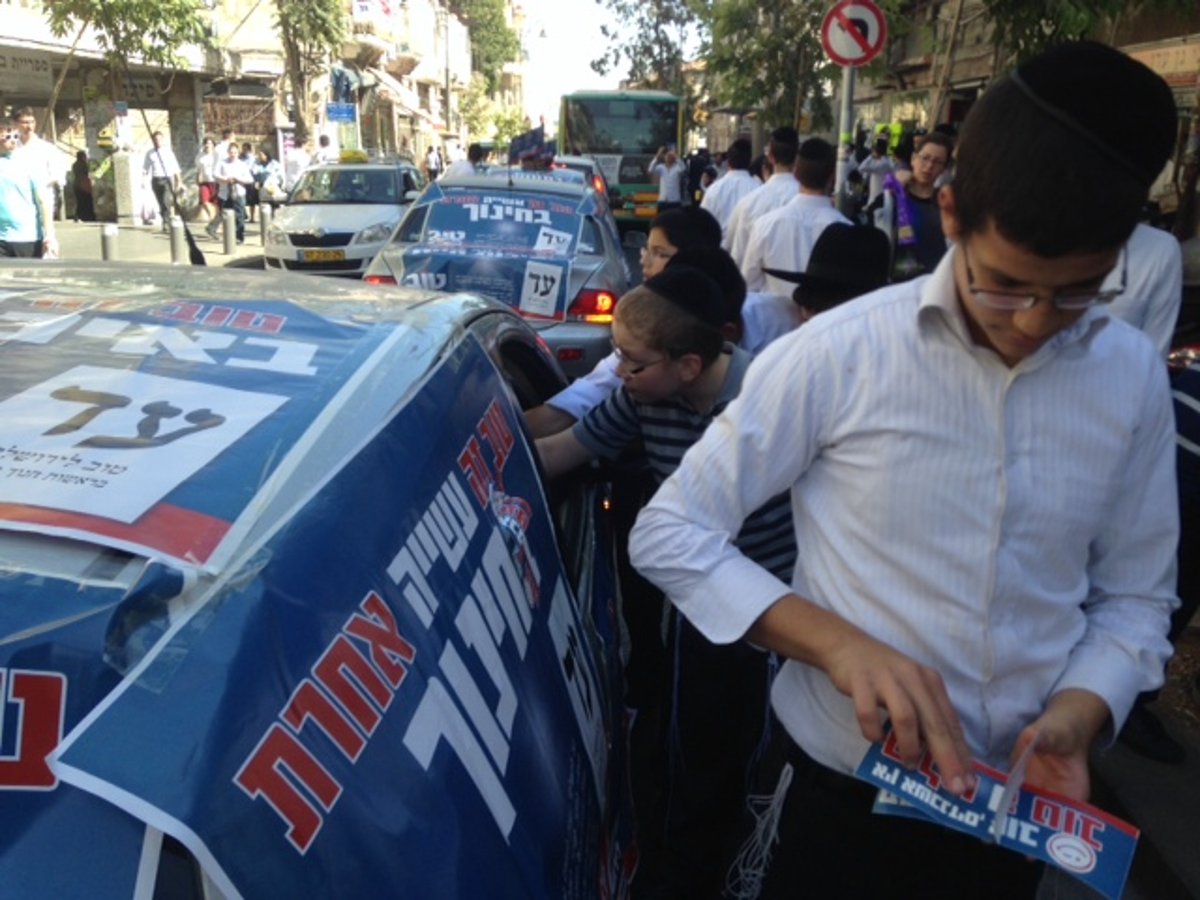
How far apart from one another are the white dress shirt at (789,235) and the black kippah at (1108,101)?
183 inches

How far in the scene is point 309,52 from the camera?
28.5 m

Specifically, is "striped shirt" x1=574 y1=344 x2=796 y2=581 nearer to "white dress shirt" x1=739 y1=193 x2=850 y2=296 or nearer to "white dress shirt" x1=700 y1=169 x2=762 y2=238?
"white dress shirt" x1=739 y1=193 x2=850 y2=296

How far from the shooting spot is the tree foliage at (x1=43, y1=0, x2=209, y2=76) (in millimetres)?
20672


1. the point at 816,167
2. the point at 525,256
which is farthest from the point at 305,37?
the point at 816,167

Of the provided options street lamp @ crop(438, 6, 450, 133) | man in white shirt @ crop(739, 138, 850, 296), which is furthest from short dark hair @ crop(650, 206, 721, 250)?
street lamp @ crop(438, 6, 450, 133)

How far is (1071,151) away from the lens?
1274 millimetres

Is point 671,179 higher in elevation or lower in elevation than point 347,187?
lower

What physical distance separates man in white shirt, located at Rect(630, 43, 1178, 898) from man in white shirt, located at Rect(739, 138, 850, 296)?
442 cm

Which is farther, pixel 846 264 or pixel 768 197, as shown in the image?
pixel 768 197

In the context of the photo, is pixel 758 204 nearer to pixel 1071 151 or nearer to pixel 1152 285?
pixel 1152 285

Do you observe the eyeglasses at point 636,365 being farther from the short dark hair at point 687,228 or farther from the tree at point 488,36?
the tree at point 488,36

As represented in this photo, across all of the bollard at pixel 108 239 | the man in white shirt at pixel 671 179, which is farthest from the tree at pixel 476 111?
the bollard at pixel 108 239

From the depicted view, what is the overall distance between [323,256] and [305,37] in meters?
16.2

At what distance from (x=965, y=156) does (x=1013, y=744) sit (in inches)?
30.1
